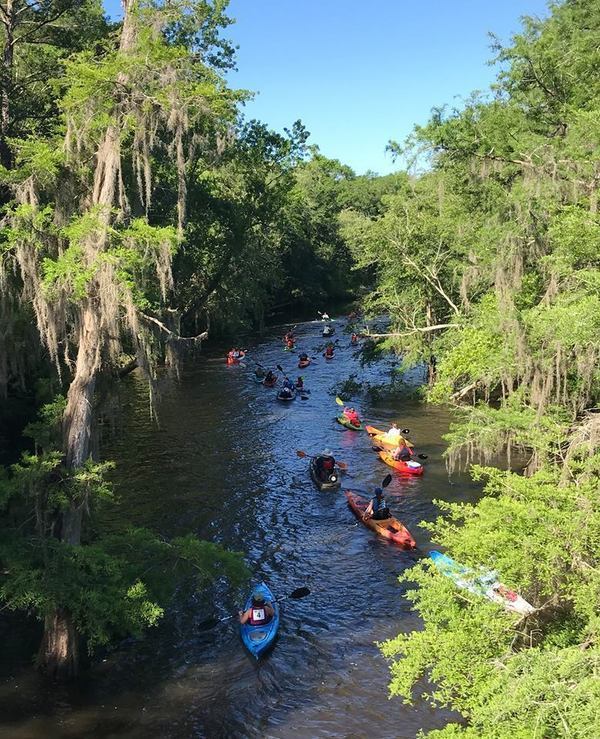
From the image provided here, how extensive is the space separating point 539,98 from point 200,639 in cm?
1817

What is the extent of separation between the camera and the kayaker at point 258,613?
37.8ft

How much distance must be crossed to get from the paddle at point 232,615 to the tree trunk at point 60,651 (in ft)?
7.82

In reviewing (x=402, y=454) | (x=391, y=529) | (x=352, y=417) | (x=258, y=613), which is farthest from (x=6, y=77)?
(x=352, y=417)

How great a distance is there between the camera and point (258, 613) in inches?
454

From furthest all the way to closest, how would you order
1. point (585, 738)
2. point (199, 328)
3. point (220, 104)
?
point (199, 328)
point (220, 104)
point (585, 738)

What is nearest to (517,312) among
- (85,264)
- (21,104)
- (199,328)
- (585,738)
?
(85,264)

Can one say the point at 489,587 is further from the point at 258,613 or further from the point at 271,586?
the point at 271,586

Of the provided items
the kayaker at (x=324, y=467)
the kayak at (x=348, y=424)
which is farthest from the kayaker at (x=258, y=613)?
the kayak at (x=348, y=424)

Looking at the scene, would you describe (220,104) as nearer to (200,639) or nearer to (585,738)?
(200,639)

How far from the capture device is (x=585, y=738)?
4703mm

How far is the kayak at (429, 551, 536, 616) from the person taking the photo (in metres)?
6.97

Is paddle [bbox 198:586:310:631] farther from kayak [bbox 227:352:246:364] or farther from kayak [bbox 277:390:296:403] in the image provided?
kayak [bbox 227:352:246:364]

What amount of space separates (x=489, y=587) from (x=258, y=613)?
573 centimetres

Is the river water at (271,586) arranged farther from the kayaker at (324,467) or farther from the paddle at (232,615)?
the kayaker at (324,467)
